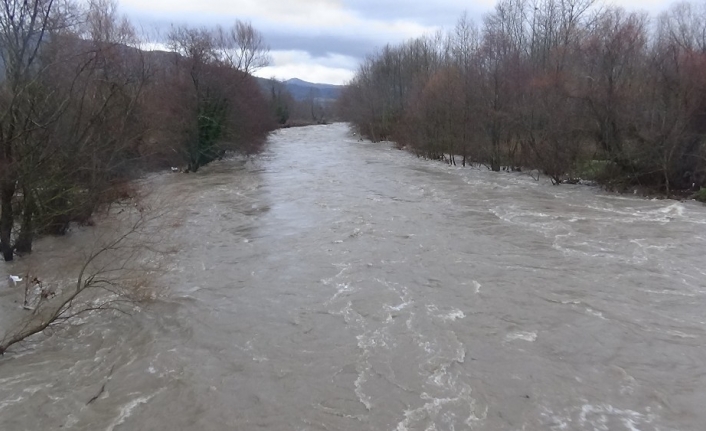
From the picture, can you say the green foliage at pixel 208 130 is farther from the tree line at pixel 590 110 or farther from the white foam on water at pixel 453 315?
the white foam on water at pixel 453 315

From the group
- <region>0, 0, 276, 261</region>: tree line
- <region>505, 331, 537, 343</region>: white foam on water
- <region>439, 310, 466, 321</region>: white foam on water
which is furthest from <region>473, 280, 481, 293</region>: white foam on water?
<region>0, 0, 276, 261</region>: tree line

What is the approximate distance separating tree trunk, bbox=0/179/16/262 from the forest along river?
376 centimetres

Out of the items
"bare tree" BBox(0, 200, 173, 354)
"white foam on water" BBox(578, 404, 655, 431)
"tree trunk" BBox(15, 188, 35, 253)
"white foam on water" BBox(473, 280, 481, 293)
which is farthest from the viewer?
"tree trunk" BBox(15, 188, 35, 253)

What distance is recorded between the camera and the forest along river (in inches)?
255

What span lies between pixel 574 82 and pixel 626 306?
17.5m

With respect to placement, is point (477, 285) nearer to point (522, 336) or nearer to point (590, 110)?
point (522, 336)

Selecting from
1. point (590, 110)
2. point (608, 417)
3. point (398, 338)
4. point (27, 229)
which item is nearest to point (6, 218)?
point (27, 229)

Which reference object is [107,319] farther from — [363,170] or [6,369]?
[363,170]

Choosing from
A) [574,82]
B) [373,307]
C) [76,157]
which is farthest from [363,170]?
[373,307]

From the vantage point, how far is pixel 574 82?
24.6 m

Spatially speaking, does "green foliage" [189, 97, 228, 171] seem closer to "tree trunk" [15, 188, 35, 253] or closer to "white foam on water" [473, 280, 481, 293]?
"tree trunk" [15, 188, 35, 253]

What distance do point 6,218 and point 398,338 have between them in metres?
9.20

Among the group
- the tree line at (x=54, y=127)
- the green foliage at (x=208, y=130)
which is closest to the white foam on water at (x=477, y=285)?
the tree line at (x=54, y=127)

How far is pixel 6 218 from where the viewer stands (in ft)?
39.6
